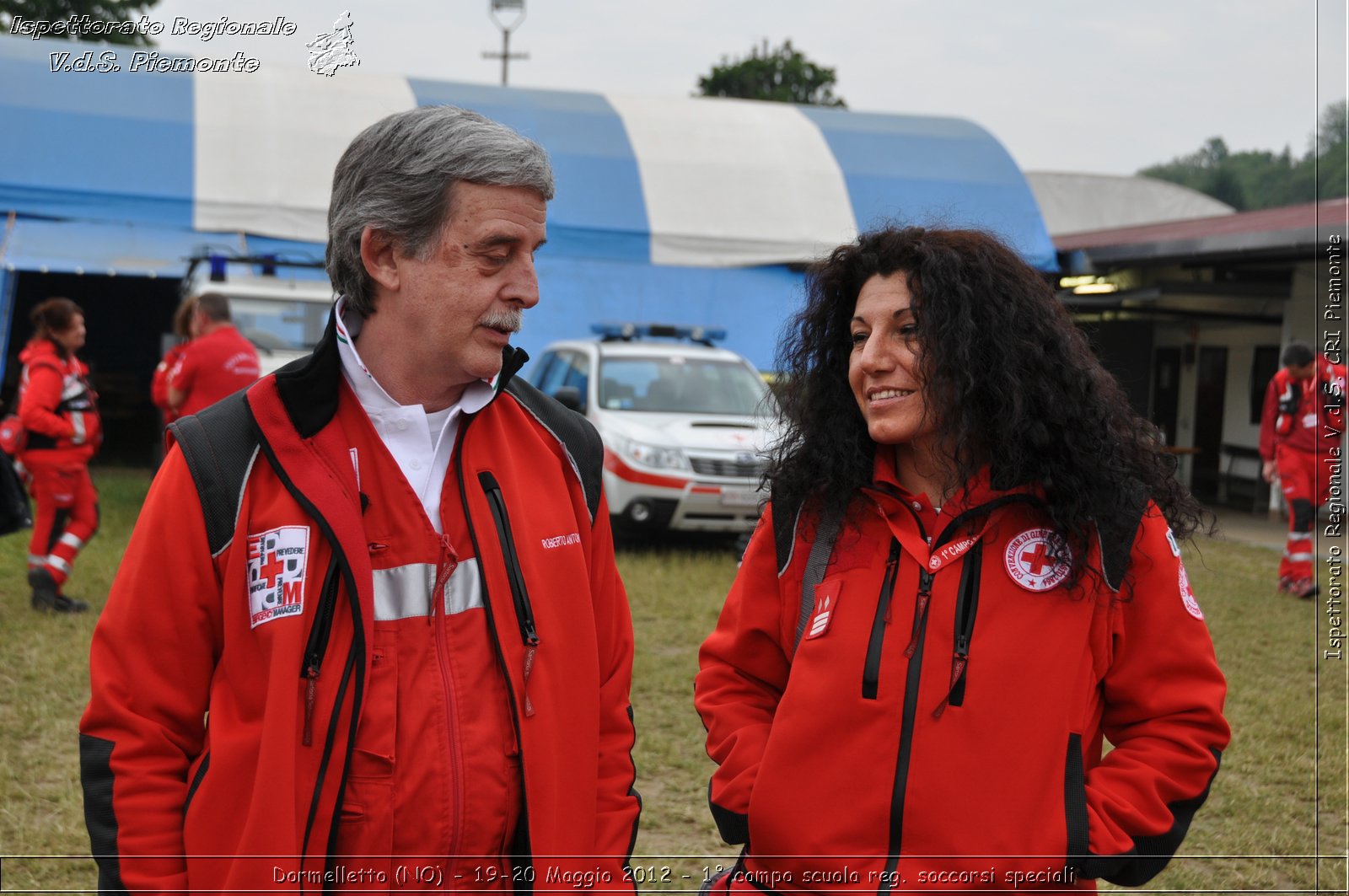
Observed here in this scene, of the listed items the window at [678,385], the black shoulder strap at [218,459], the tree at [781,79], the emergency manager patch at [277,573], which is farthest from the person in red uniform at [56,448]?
the tree at [781,79]

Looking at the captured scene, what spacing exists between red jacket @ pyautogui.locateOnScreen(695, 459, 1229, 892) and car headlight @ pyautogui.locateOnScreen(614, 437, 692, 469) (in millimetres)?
8213

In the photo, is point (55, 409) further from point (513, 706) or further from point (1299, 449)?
point (1299, 449)

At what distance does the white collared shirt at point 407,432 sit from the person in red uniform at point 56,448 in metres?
6.69

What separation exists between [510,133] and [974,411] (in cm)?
100

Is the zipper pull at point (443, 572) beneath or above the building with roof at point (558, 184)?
beneath

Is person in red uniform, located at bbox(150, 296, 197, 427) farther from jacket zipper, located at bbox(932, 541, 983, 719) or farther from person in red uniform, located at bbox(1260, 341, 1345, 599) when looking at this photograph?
person in red uniform, located at bbox(1260, 341, 1345, 599)

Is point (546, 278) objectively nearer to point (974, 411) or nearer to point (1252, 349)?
point (1252, 349)

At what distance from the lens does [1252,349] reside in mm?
18953

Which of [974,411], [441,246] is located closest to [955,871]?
[974,411]

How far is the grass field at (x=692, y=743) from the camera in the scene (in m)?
4.38

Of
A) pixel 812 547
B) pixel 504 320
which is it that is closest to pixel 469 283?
pixel 504 320

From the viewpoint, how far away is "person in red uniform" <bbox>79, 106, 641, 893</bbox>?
1782 millimetres

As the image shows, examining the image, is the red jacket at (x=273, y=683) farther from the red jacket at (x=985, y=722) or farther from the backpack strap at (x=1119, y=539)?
the backpack strap at (x=1119, y=539)

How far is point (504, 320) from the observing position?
2.02 m
